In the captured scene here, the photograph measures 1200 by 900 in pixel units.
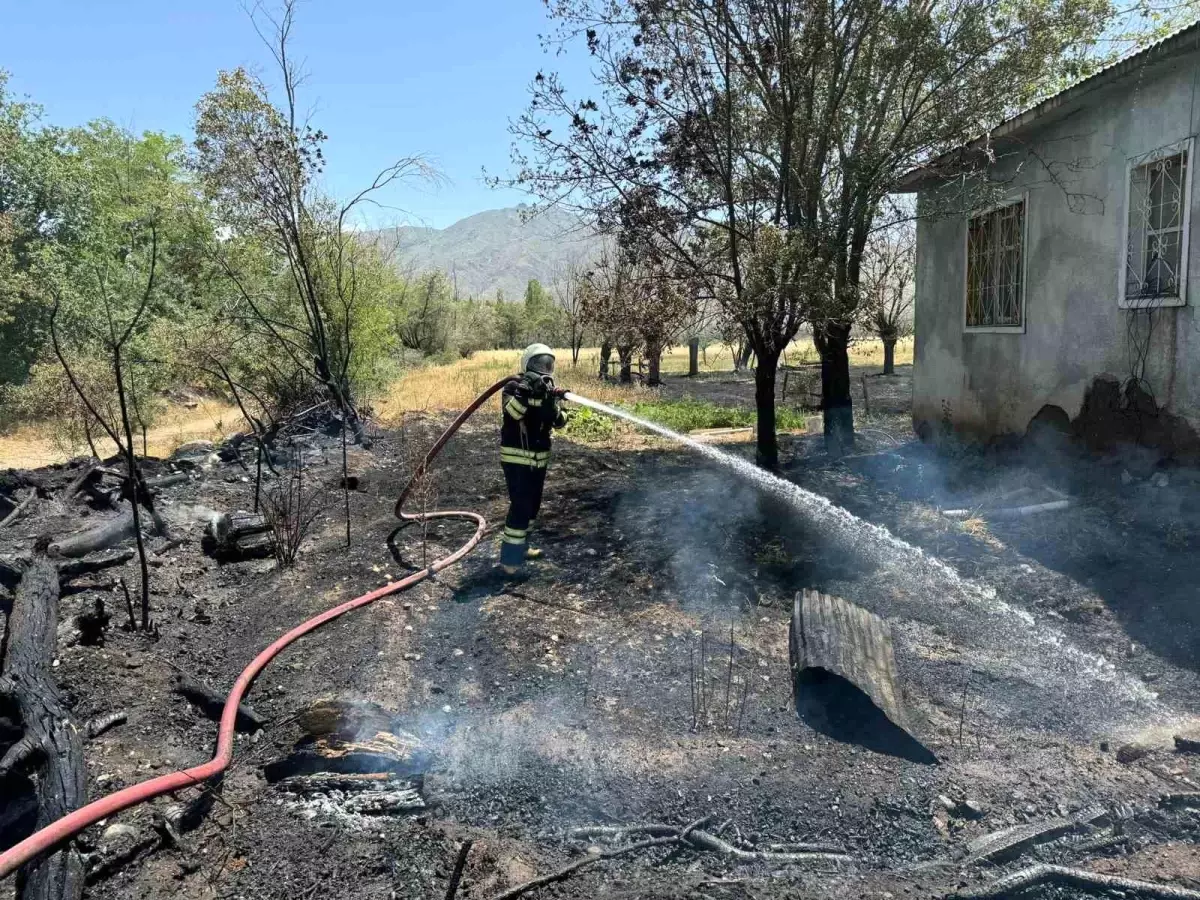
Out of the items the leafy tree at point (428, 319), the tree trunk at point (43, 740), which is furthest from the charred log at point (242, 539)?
the leafy tree at point (428, 319)

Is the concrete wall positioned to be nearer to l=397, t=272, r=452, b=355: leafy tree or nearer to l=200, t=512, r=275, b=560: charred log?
l=200, t=512, r=275, b=560: charred log

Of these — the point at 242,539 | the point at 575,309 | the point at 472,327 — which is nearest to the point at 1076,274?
the point at 242,539

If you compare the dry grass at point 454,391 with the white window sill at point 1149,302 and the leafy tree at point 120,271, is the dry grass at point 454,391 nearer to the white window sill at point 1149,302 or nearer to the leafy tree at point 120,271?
the leafy tree at point 120,271

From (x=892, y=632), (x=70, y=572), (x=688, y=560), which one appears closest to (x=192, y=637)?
(x=70, y=572)

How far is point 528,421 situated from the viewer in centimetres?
554

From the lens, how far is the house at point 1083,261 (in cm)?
604

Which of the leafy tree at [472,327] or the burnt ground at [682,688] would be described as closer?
the burnt ground at [682,688]

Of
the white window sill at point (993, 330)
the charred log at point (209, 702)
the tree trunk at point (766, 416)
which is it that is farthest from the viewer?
the tree trunk at point (766, 416)

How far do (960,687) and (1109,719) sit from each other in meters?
0.64

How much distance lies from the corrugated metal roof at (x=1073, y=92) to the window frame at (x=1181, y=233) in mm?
665

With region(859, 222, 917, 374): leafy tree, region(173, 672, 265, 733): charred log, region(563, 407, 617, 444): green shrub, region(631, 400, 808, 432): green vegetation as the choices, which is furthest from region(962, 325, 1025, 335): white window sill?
region(173, 672, 265, 733): charred log

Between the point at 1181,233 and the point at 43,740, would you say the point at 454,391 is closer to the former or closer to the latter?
the point at 1181,233

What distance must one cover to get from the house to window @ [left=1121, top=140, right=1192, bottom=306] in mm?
12

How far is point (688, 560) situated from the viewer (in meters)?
5.84
